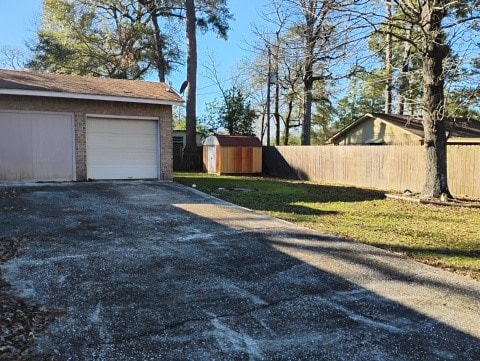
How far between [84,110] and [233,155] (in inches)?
370

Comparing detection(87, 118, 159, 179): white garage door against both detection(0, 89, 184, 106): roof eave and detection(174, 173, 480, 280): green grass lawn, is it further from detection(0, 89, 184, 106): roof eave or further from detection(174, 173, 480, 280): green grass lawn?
detection(174, 173, 480, 280): green grass lawn

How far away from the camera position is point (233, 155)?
2133cm

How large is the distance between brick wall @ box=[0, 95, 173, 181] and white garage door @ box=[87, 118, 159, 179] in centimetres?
21

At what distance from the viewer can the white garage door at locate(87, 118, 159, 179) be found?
13.4 metres

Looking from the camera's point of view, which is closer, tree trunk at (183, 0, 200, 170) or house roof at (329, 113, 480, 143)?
house roof at (329, 113, 480, 143)

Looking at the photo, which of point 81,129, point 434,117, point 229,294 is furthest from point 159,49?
point 229,294

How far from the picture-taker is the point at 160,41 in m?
26.7

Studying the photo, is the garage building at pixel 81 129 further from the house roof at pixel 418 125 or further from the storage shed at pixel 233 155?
the house roof at pixel 418 125

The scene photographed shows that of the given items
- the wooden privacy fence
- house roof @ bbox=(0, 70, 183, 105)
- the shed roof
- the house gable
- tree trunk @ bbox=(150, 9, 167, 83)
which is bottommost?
the wooden privacy fence

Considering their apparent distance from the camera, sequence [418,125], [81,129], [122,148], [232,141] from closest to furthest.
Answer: [81,129] → [122,148] → [232,141] → [418,125]

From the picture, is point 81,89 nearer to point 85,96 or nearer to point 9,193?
point 85,96

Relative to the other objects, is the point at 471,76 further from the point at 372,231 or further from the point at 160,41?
the point at 160,41

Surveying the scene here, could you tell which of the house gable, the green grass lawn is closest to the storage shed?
the house gable

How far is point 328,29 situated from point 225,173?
11.8 metres
